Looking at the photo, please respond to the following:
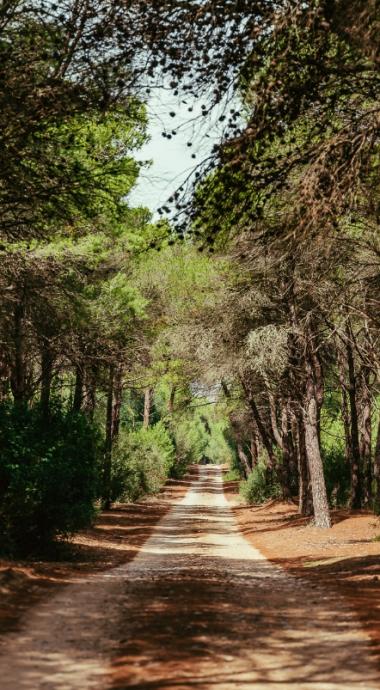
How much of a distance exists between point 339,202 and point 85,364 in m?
13.9

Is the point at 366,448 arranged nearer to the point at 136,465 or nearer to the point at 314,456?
the point at 314,456

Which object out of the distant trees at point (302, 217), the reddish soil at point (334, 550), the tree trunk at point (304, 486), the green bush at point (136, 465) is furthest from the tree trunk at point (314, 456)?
the green bush at point (136, 465)

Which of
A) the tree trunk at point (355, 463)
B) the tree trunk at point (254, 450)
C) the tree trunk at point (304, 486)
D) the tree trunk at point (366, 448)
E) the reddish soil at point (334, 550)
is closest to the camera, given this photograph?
the reddish soil at point (334, 550)

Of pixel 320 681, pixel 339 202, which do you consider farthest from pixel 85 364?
pixel 320 681

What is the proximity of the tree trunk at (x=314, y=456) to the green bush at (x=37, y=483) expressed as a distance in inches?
316

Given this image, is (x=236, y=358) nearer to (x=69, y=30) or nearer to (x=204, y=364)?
(x=204, y=364)

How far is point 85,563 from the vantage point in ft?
46.5

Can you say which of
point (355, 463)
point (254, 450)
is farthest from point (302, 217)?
point (254, 450)

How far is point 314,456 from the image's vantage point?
20.6m

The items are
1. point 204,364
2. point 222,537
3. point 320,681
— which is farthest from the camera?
point 204,364

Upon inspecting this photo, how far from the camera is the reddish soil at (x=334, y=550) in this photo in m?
9.35

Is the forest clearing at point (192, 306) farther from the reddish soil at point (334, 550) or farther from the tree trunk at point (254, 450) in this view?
the tree trunk at point (254, 450)

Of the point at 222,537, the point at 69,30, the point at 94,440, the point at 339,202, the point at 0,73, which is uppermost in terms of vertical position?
the point at 69,30

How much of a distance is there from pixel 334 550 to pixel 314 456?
15.4 feet
